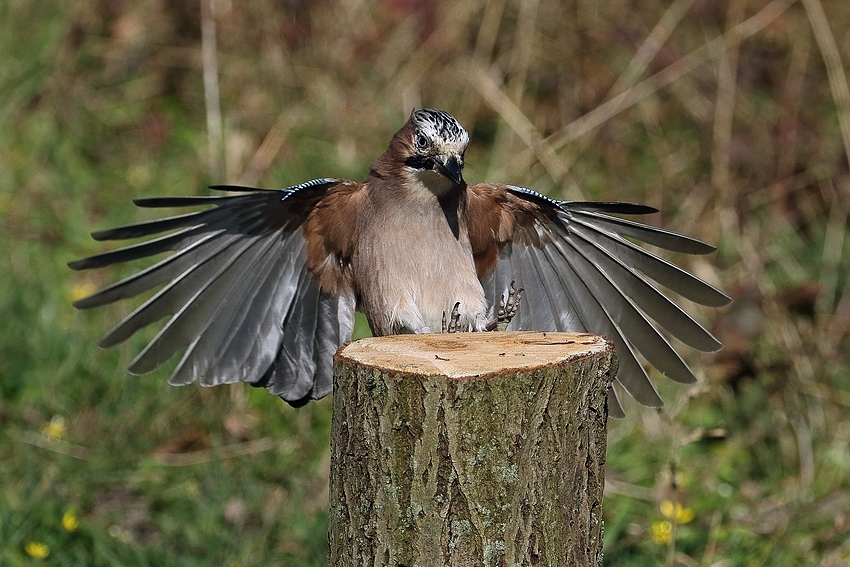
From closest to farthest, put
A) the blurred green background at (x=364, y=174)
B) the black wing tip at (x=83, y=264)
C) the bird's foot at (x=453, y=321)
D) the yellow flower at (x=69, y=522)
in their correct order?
the black wing tip at (x=83, y=264) < the bird's foot at (x=453, y=321) < the yellow flower at (x=69, y=522) < the blurred green background at (x=364, y=174)

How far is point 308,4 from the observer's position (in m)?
8.74

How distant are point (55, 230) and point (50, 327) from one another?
4.73 feet

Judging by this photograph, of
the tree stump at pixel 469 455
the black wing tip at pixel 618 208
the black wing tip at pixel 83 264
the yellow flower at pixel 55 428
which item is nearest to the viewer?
the tree stump at pixel 469 455

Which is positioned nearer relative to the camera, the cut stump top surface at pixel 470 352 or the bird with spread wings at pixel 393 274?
the cut stump top surface at pixel 470 352


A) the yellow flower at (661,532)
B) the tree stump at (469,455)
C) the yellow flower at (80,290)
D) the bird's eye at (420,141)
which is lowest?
the yellow flower at (661,532)

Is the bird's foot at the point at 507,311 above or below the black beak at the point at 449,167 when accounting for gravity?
below

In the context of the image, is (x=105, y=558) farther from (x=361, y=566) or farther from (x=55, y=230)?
(x=55, y=230)

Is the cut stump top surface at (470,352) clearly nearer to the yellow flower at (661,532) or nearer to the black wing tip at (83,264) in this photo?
the black wing tip at (83,264)

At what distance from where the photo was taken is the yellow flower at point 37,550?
4367 millimetres

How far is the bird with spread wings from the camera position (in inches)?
168

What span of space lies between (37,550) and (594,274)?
2.70 metres

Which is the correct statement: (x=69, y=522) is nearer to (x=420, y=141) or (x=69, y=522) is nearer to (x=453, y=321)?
(x=453, y=321)

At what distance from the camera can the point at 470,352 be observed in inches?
117

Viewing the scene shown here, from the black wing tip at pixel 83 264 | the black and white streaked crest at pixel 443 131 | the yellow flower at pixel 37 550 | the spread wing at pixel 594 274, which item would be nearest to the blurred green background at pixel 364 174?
the yellow flower at pixel 37 550
